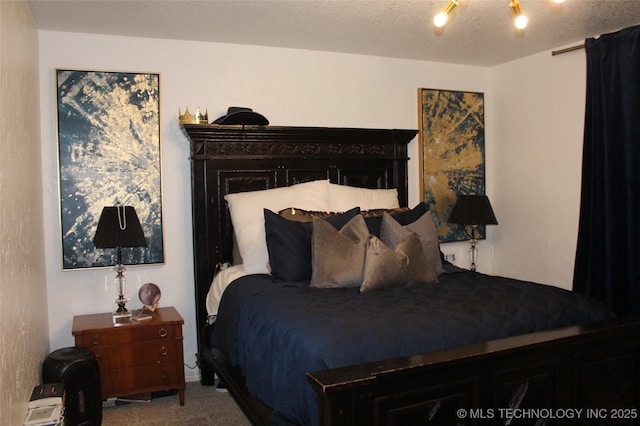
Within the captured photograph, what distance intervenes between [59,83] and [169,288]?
59.3 inches

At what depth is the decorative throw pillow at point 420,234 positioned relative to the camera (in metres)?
3.14

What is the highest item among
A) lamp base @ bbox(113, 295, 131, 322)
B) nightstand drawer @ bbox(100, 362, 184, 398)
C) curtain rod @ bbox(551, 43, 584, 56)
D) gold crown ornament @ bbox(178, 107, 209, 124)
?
curtain rod @ bbox(551, 43, 584, 56)

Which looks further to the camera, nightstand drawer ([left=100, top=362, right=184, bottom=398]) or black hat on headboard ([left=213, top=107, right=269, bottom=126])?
black hat on headboard ([left=213, top=107, right=269, bottom=126])

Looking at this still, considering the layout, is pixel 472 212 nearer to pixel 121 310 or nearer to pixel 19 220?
pixel 121 310

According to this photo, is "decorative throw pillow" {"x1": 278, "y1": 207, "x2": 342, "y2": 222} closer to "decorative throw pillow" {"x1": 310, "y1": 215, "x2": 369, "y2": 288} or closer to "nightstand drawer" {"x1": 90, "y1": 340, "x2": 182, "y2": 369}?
"decorative throw pillow" {"x1": 310, "y1": 215, "x2": 369, "y2": 288}

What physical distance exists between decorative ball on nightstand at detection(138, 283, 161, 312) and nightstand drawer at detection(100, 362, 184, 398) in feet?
1.35

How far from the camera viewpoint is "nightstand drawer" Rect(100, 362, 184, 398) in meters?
3.14

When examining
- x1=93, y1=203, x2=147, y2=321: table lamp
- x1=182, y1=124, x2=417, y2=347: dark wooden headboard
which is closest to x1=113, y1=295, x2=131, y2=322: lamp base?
x1=93, y1=203, x2=147, y2=321: table lamp

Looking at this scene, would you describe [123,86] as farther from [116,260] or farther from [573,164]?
[573,164]

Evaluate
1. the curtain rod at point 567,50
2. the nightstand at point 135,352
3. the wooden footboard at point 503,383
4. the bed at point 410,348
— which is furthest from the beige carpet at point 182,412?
the curtain rod at point 567,50

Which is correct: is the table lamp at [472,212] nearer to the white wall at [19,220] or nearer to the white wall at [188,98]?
the white wall at [188,98]

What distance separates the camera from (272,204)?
138 inches

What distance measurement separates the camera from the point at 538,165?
436cm

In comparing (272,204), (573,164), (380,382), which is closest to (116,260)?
(272,204)
